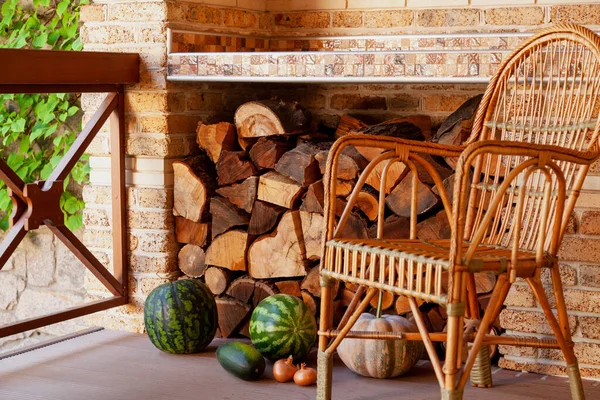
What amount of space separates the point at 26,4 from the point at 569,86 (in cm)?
247

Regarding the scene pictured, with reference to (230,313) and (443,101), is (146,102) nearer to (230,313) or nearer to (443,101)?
(230,313)

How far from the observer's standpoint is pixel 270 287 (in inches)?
125

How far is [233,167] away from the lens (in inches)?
126

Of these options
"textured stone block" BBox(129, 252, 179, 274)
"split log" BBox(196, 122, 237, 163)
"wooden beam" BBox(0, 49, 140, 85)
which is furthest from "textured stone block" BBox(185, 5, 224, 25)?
"textured stone block" BBox(129, 252, 179, 274)

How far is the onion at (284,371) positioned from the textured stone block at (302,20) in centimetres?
141

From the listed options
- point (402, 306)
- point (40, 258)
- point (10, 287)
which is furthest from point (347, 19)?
point (10, 287)

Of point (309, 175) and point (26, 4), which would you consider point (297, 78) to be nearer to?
point (309, 175)

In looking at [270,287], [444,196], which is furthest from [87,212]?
[444,196]

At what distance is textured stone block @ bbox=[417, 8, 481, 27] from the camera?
3.27 metres

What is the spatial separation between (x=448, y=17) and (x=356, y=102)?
0.46 meters

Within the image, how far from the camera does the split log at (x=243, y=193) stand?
3.15 m

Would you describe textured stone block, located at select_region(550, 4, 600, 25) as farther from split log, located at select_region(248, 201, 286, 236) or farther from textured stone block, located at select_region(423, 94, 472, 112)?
split log, located at select_region(248, 201, 286, 236)

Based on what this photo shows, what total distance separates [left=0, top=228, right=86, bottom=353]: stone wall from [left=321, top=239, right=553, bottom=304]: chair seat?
6.40 ft

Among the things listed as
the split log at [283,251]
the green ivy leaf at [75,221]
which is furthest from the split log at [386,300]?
the green ivy leaf at [75,221]
